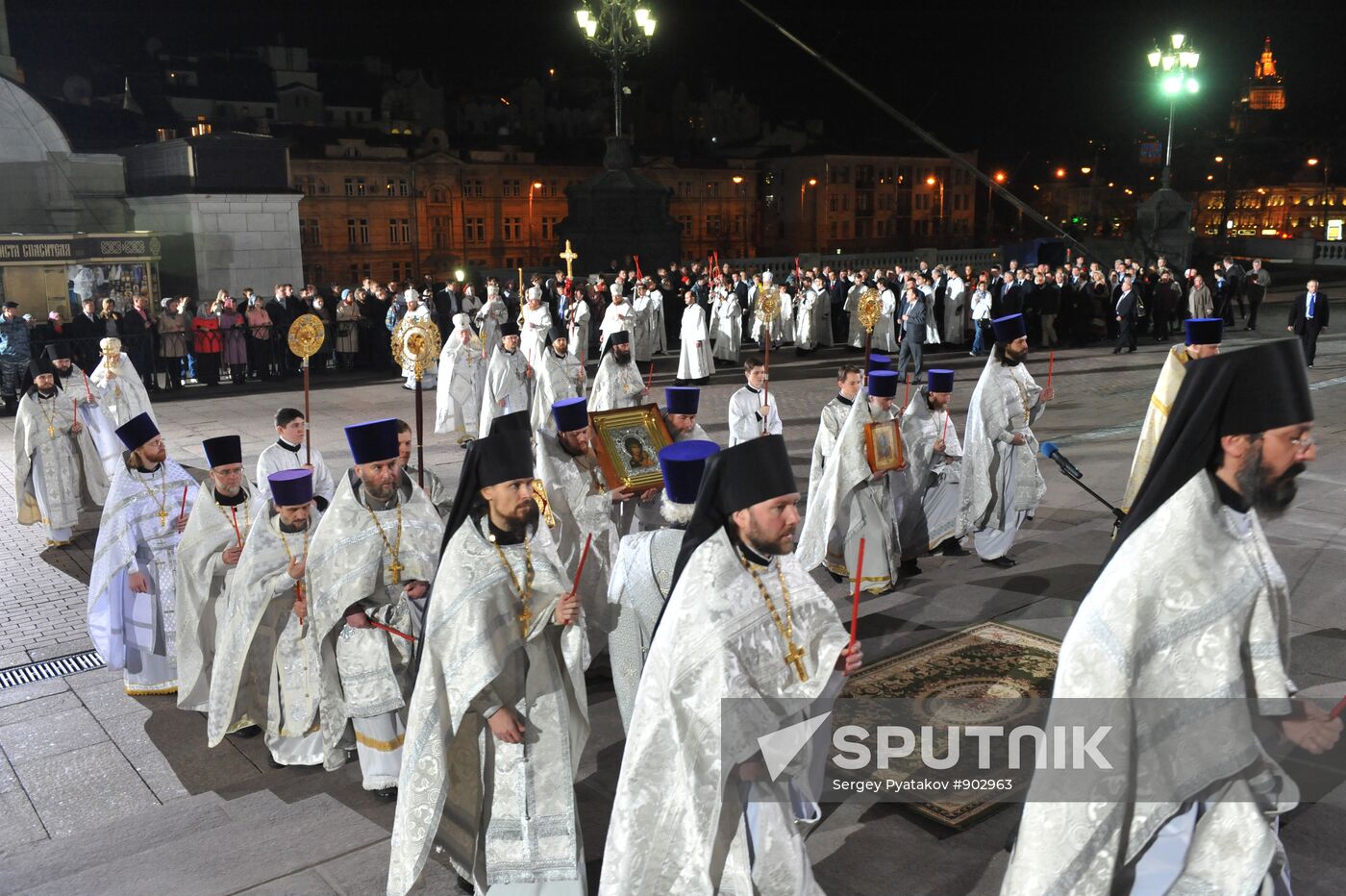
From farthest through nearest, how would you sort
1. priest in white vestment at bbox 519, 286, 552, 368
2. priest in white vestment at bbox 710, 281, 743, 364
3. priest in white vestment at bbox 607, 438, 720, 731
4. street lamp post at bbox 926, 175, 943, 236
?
1. street lamp post at bbox 926, 175, 943, 236
2. priest in white vestment at bbox 710, 281, 743, 364
3. priest in white vestment at bbox 519, 286, 552, 368
4. priest in white vestment at bbox 607, 438, 720, 731

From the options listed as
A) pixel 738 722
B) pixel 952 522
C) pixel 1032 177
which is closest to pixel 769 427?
pixel 952 522

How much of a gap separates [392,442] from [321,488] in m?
2.12

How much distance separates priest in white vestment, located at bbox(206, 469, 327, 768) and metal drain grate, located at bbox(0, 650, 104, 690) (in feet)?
6.70

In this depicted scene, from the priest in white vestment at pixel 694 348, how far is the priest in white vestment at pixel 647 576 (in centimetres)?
1535

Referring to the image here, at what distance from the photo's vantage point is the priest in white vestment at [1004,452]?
9.41 metres

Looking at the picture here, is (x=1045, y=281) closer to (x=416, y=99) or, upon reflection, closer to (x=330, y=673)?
(x=330, y=673)

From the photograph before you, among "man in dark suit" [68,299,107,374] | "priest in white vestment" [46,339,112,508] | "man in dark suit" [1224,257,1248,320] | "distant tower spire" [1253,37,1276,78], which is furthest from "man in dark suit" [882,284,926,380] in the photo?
"distant tower spire" [1253,37,1276,78]

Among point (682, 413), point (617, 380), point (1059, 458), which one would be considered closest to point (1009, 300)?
point (617, 380)

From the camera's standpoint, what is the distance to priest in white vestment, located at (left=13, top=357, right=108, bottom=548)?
1092 cm

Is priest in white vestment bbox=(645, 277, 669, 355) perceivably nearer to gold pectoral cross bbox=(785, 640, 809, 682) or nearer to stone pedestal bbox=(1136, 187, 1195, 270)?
stone pedestal bbox=(1136, 187, 1195, 270)

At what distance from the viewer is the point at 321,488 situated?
24.6ft

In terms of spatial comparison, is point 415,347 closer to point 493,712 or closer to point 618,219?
point 493,712

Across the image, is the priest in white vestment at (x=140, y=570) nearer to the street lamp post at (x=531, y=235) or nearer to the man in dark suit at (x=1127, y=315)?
the man in dark suit at (x=1127, y=315)

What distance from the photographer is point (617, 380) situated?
1221 cm
